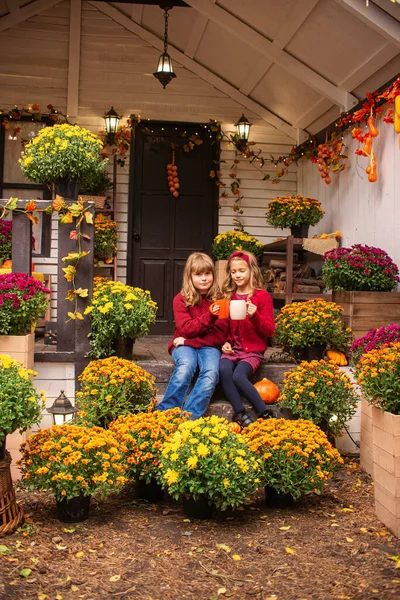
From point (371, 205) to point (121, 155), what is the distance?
3.58m

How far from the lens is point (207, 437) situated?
11.2 feet

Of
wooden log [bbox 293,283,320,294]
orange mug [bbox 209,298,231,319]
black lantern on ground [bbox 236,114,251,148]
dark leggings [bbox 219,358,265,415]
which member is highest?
black lantern on ground [bbox 236,114,251,148]

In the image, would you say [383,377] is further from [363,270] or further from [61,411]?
[363,270]

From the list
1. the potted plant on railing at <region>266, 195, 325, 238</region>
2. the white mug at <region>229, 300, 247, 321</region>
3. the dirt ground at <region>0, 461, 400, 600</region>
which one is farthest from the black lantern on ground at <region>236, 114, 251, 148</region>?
the dirt ground at <region>0, 461, 400, 600</region>

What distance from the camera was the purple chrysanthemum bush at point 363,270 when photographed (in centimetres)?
575

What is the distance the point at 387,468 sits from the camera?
341 cm

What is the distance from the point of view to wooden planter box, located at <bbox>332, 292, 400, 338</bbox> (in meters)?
5.67

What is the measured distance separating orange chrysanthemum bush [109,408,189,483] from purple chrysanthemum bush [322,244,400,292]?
2.61 metres

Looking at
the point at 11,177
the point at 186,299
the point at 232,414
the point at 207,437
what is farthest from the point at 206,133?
the point at 207,437

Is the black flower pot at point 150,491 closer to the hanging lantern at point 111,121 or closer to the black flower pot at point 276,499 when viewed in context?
the black flower pot at point 276,499

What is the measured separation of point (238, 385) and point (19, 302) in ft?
5.21

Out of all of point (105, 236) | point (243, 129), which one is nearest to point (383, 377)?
point (105, 236)

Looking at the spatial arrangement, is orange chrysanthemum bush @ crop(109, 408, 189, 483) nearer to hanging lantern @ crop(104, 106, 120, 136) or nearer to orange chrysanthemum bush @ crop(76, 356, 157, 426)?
orange chrysanthemum bush @ crop(76, 356, 157, 426)

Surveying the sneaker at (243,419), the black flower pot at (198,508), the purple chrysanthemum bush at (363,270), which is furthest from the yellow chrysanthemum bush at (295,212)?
the black flower pot at (198,508)
